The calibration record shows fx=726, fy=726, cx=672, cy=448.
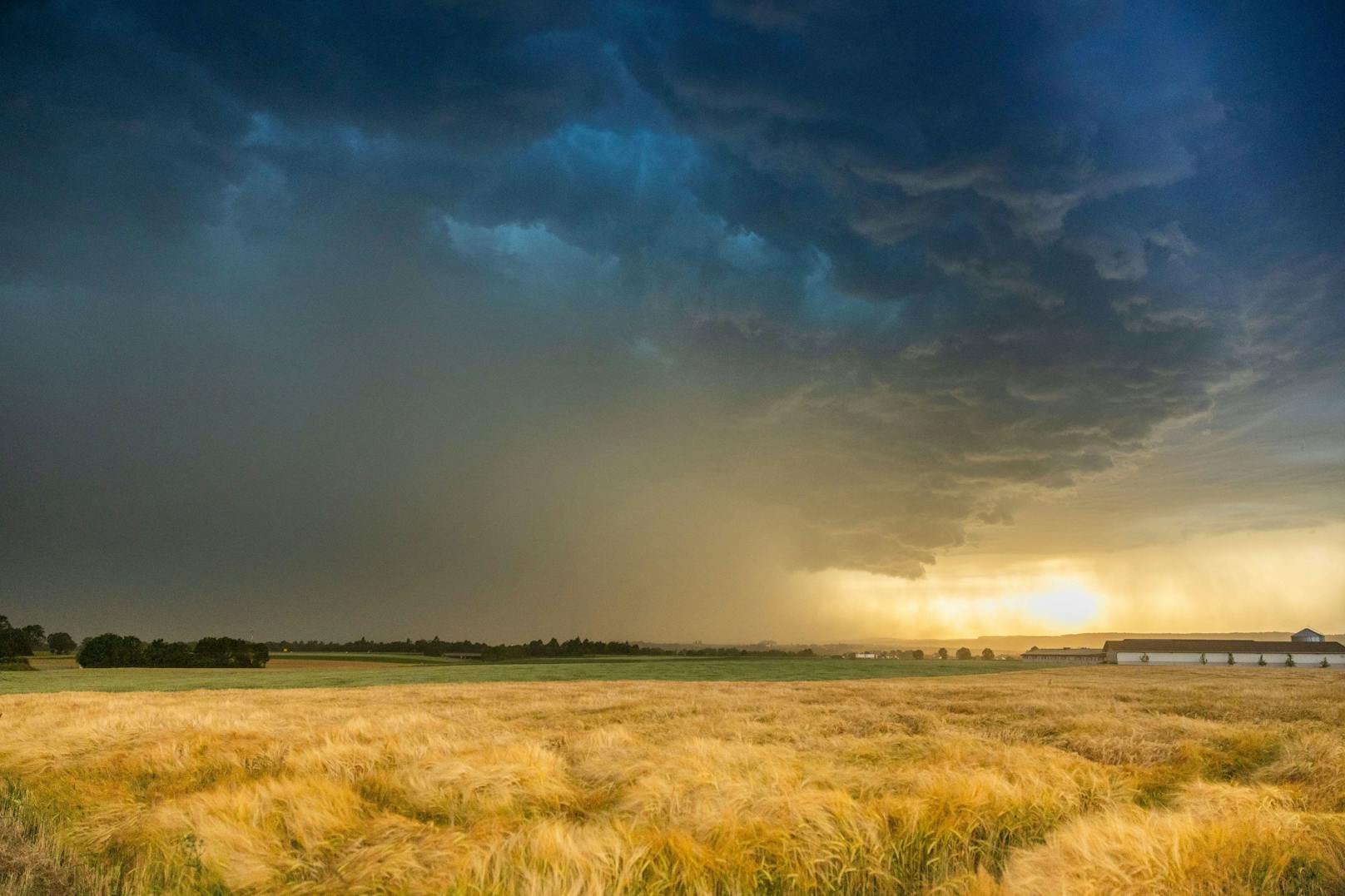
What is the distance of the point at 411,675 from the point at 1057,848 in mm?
76569

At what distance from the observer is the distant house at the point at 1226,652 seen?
465 feet

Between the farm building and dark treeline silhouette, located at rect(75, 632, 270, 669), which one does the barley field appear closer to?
dark treeline silhouette, located at rect(75, 632, 270, 669)

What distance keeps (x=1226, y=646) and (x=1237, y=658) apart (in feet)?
18.9

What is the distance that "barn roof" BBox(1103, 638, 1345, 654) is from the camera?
149500 mm

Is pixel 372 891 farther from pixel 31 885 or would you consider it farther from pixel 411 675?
pixel 411 675

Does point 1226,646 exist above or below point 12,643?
below

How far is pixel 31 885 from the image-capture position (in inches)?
240

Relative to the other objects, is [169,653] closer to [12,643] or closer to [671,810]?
[12,643]

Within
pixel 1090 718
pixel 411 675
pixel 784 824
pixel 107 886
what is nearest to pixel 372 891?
pixel 107 886

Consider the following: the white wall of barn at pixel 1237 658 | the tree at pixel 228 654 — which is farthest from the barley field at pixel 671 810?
the white wall of barn at pixel 1237 658

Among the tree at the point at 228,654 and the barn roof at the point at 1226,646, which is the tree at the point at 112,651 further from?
the barn roof at the point at 1226,646

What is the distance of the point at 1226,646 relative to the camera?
15288 centimetres

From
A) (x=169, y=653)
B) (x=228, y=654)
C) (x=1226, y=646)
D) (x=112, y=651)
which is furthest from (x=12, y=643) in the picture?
(x=1226, y=646)

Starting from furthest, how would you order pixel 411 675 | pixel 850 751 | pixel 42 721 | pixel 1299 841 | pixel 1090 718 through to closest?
pixel 411 675 → pixel 42 721 → pixel 1090 718 → pixel 850 751 → pixel 1299 841
